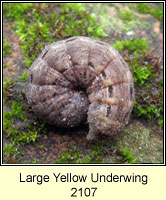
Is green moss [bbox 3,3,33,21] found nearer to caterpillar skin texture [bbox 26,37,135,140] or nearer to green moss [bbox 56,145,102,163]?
caterpillar skin texture [bbox 26,37,135,140]

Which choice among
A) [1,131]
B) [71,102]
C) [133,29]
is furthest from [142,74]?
[1,131]

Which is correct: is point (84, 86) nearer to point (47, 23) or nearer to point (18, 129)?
point (18, 129)

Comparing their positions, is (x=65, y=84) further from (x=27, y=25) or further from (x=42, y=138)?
(x=27, y=25)

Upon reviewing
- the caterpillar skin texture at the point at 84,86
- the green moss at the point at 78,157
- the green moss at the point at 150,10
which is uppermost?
the green moss at the point at 150,10

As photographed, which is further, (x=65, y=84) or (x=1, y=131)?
(x=1, y=131)

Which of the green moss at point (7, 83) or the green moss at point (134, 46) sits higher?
the green moss at point (134, 46)

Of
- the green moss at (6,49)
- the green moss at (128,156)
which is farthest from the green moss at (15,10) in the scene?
the green moss at (128,156)

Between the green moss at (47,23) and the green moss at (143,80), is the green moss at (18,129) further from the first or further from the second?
the green moss at (143,80)
